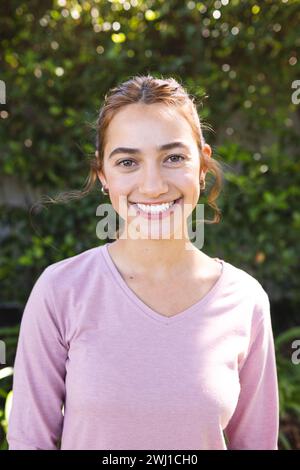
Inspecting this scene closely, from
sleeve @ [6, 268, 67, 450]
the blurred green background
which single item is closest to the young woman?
sleeve @ [6, 268, 67, 450]

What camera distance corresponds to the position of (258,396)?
1745 mm

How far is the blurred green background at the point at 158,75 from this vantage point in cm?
366

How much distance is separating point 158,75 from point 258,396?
235cm

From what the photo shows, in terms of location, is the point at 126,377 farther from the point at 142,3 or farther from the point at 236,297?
the point at 142,3

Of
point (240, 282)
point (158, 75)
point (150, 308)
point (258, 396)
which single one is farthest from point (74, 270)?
point (158, 75)

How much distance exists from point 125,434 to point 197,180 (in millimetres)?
728

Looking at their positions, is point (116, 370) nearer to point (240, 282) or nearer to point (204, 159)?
point (240, 282)

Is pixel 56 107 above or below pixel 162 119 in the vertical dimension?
above

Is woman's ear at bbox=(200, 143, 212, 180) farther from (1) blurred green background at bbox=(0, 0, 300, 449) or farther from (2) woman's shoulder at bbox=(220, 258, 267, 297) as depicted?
(1) blurred green background at bbox=(0, 0, 300, 449)

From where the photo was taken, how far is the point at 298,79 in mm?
3848

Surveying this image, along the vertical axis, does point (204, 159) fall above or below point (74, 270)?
above

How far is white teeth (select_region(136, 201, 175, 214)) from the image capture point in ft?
5.43

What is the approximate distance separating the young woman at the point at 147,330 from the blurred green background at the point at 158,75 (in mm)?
1870

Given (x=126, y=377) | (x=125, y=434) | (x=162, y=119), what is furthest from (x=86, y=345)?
(x=162, y=119)
